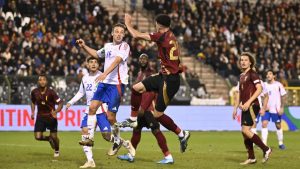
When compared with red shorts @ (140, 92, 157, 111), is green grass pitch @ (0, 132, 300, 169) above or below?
below

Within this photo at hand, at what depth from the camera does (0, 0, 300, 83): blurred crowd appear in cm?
3397

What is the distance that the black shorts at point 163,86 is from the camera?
1548cm

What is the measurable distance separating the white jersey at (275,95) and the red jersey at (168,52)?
9017 millimetres

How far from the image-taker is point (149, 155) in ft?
61.3

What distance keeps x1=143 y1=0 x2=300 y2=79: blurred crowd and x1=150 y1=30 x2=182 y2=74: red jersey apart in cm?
2418

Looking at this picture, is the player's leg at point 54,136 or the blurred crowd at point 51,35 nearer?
the player's leg at point 54,136

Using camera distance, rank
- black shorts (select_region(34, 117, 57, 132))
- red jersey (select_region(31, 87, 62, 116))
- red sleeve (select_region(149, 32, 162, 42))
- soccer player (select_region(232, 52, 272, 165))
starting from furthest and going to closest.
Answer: red jersey (select_region(31, 87, 62, 116)) < black shorts (select_region(34, 117, 57, 132)) < soccer player (select_region(232, 52, 272, 165)) < red sleeve (select_region(149, 32, 162, 42))

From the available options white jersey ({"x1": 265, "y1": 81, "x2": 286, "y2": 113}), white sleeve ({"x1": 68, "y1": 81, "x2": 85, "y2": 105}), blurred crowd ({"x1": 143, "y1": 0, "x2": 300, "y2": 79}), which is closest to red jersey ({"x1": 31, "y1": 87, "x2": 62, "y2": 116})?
white sleeve ({"x1": 68, "y1": 81, "x2": 85, "y2": 105})

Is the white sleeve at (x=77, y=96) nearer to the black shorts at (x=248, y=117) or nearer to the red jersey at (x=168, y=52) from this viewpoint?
the red jersey at (x=168, y=52)

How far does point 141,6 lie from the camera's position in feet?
143

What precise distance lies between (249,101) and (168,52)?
222 cm

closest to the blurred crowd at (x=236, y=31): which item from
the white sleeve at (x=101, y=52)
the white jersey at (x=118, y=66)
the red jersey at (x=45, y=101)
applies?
the red jersey at (x=45, y=101)

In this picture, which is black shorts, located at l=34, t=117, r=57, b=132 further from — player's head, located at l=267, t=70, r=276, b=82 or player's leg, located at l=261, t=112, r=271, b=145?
player's head, located at l=267, t=70, r=276, b=82

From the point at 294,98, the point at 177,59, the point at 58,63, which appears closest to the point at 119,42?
the point at 177,59
